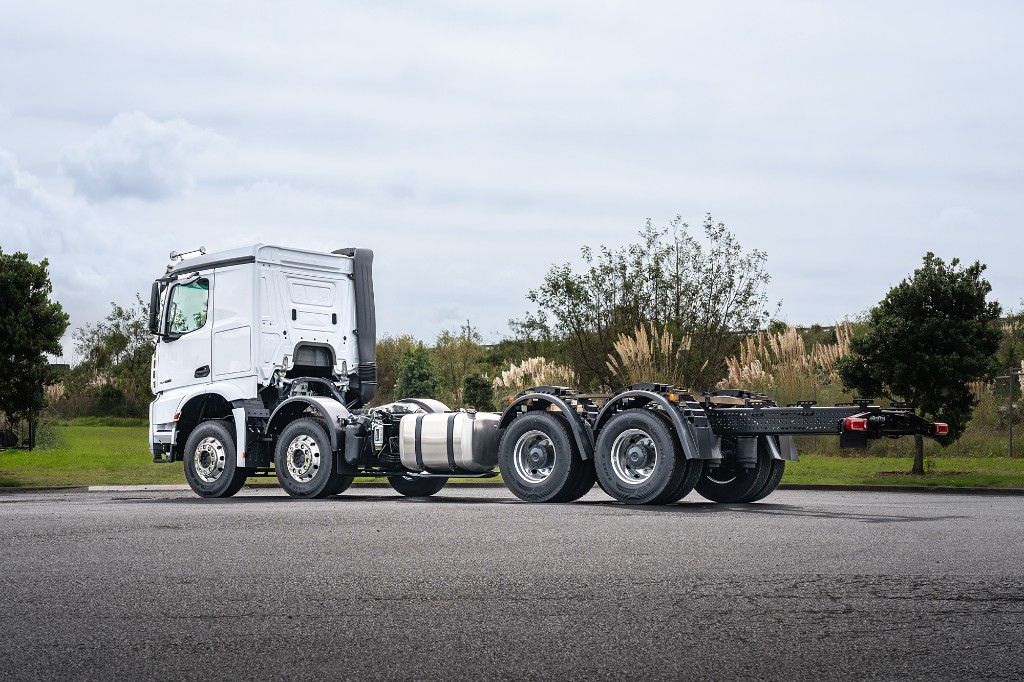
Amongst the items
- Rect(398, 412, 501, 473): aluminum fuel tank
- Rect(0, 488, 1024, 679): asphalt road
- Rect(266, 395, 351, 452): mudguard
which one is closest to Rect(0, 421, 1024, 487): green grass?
Rect(266, 395, 351, 452): mudguard

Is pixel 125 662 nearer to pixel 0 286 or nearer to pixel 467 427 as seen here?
pixel 467 427

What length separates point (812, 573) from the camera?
884cm

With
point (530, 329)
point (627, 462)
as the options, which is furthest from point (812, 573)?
point (530, 329)

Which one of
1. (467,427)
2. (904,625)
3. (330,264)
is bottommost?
(904,625)

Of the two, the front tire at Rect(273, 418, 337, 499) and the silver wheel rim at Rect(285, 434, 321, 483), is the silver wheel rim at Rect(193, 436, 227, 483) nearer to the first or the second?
the front tire at Rect(273, 418, 337, 499)

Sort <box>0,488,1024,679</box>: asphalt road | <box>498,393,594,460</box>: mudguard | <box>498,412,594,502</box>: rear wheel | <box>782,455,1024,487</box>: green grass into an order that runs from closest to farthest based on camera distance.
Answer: <box>0,488,1024,679</box>: asphalt road, <box>498,393,594,460</box>: mudguard, <box>498,412,594,502</box>: rear wheel, <box>782,455,1024,487</box>: green grass

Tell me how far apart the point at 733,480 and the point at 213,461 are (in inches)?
305

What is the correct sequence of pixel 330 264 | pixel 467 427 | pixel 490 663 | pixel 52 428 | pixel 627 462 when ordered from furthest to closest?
pixel 52 428
pixel 330 264
pixel 467 427
pixel 627 462
pixel 490 663

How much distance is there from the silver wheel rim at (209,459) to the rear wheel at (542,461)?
15.6ft

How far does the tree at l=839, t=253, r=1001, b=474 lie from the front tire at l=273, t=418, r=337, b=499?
11584mm

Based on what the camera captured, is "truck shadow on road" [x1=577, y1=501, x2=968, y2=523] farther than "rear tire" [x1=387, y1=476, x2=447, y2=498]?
No

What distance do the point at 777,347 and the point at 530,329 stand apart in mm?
8133

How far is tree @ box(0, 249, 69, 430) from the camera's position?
2989 cm

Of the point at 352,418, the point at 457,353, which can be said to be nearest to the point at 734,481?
the point at 352,418
